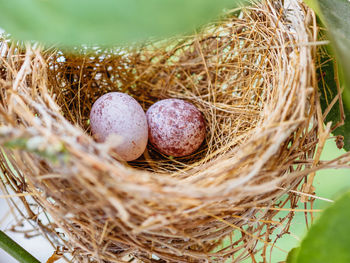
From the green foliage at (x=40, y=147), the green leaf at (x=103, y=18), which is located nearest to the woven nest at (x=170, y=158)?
the green foliage at (x=40, y=147)

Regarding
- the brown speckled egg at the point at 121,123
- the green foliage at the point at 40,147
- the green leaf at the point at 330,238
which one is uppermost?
the brown speckled egg at the point at 121,123

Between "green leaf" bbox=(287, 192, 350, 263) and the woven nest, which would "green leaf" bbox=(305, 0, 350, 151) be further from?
"green leaf" bbox=(287, 192, 350, 263)

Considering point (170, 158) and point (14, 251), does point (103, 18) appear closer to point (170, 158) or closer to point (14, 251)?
point (14, 251)

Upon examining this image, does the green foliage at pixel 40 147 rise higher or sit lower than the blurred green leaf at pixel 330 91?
lower

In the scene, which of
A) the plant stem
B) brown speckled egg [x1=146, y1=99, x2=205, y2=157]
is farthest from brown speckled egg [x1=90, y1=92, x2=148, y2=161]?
the plant stem

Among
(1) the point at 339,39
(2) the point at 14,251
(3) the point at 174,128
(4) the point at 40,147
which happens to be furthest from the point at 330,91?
(2) the point at 14,251

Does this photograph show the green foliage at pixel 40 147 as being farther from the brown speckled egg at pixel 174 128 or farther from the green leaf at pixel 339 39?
the brown speckled egg at pixel 174 128
